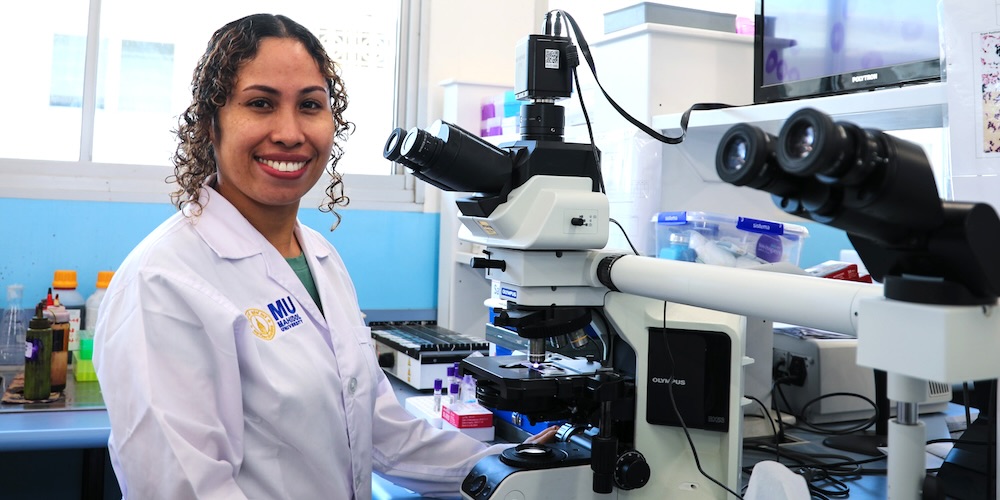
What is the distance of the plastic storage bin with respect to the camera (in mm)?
1733

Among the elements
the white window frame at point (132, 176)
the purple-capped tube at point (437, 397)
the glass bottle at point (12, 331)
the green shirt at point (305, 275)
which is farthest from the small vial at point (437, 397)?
the glass bottle at point (12, 331)

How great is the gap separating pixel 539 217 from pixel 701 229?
71cm

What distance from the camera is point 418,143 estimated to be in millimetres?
1107

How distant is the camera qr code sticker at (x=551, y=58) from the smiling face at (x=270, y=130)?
39 centimetres

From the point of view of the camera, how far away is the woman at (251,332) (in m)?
1.09

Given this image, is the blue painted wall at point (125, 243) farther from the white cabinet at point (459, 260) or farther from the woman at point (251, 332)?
the woman at point (251, 332)

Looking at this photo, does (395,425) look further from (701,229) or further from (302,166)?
(701,229)

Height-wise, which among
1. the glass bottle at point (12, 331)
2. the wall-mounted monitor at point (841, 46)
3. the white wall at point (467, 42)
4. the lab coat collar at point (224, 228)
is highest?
the white wall at point (467, 42)

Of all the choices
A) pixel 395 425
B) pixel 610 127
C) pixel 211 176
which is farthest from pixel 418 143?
pixel 610 127

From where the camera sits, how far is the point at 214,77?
1.28 meters

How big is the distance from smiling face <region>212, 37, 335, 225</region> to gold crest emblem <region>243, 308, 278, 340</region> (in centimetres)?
20

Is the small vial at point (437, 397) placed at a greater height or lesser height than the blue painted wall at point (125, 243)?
lesser

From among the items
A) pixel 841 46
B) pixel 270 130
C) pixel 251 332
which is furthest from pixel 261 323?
pixel 841 46

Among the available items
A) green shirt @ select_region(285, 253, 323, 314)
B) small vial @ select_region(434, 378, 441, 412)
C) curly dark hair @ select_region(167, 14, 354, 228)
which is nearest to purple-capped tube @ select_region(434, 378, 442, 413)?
small vial @ select_region(434, 378, 441, 412)
